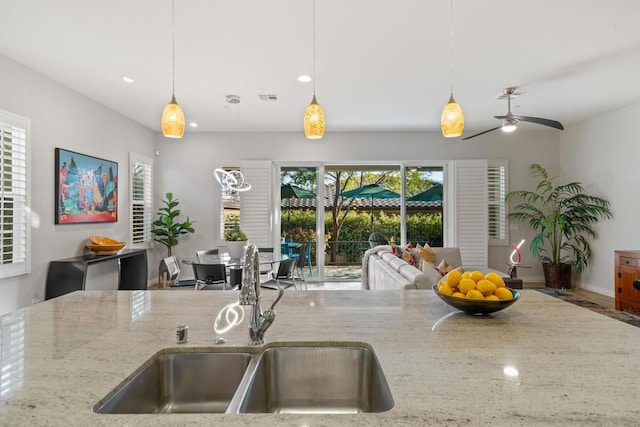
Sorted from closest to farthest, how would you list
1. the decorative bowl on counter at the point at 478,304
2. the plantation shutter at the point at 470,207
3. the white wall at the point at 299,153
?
the decorative bowl on counter at the point at 478,304 → the plantation shutter at the point at 470,207 → the white wall at the point at 299,153

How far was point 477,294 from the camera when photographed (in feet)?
4.66

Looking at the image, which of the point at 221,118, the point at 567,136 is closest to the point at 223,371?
the point at 221,118

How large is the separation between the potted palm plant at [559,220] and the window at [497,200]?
175 millimetres

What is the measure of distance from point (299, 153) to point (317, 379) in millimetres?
5627

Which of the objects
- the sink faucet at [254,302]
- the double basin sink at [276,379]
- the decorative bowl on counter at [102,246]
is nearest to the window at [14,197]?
the decorative bowl on counter at [102,246]

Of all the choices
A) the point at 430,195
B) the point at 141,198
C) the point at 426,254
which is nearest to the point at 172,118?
the point at 426,254

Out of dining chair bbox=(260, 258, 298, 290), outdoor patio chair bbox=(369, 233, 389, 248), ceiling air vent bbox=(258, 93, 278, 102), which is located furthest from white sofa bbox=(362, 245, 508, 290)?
ceiling air vent bbox=(258, 93, 278, 102)

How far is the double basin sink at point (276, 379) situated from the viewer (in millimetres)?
1164

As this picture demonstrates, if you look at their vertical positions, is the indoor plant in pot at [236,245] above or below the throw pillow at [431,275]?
above

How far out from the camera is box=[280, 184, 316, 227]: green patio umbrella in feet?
22.0

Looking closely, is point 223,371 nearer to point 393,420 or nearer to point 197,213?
point 393,420

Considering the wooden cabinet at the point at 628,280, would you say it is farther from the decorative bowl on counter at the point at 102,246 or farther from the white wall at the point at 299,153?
the decorative bowl on counter at the point at 102,246

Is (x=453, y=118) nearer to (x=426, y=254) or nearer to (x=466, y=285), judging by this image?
(x=466, y=285)

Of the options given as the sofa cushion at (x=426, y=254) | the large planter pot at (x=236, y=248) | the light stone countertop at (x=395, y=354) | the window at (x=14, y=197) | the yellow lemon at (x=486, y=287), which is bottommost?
the sofa cushion at (x=426, y=254)
